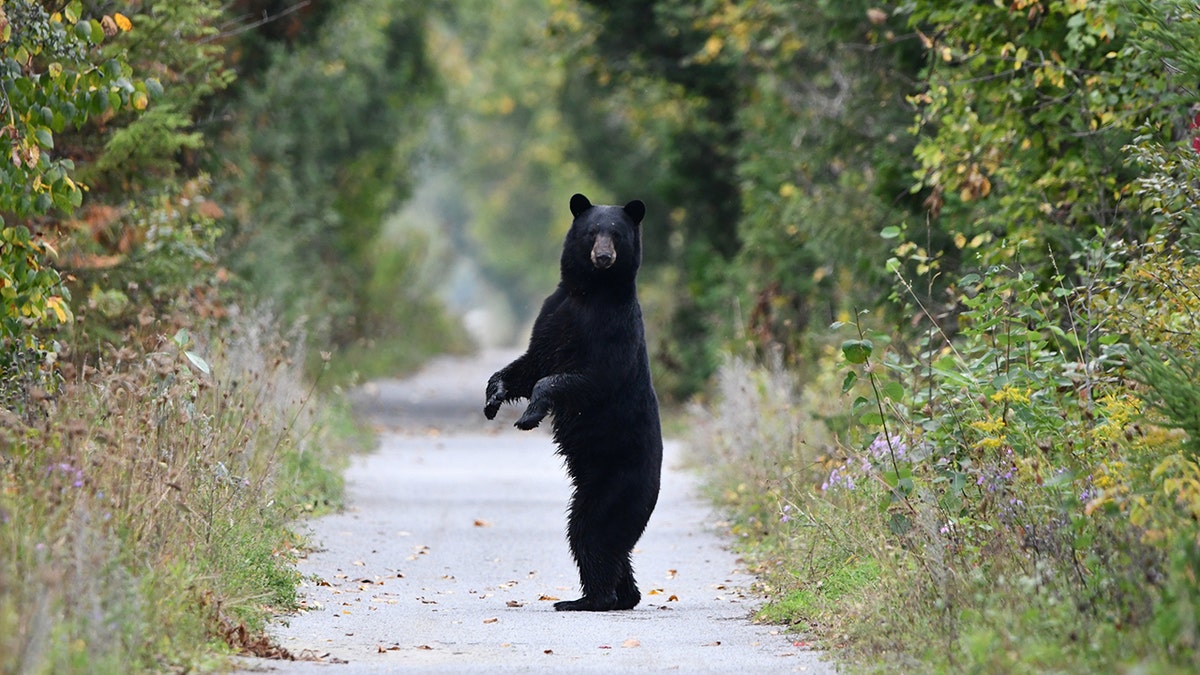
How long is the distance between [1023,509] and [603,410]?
253cm

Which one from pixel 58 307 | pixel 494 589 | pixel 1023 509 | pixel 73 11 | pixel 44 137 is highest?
pixel 73 11

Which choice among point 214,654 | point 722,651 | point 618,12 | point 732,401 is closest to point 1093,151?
point 732,401

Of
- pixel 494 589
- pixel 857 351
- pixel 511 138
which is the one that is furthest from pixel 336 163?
pixel 511 138

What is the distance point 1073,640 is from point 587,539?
361cm

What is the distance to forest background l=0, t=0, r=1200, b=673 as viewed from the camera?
6.86 meters

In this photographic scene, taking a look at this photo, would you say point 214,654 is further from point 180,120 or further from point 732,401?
point 732,401

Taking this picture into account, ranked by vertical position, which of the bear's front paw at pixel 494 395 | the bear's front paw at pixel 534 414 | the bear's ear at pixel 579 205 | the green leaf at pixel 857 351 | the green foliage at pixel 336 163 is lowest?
the green leaf at pixel 857 351

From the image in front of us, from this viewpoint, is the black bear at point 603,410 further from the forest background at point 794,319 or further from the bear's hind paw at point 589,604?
the forest background at point 794,319

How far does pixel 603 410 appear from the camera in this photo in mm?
9375

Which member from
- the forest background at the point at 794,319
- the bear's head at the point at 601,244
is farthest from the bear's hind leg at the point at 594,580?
the bear's head at the point at 601,244

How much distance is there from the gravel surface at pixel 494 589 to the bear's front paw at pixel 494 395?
3.59 feet

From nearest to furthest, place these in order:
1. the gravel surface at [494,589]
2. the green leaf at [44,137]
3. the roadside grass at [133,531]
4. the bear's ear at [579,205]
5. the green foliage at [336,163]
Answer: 1. the roadside grass at [133,531]
2. the gravel surface at [494,589]
3. the green leaf at [44,137]
4. the bear's ear at [579,205]
5. the green foliage at [336,163]

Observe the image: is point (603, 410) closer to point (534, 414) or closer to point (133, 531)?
point (534, 414)

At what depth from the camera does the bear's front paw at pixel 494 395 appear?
379 inches
